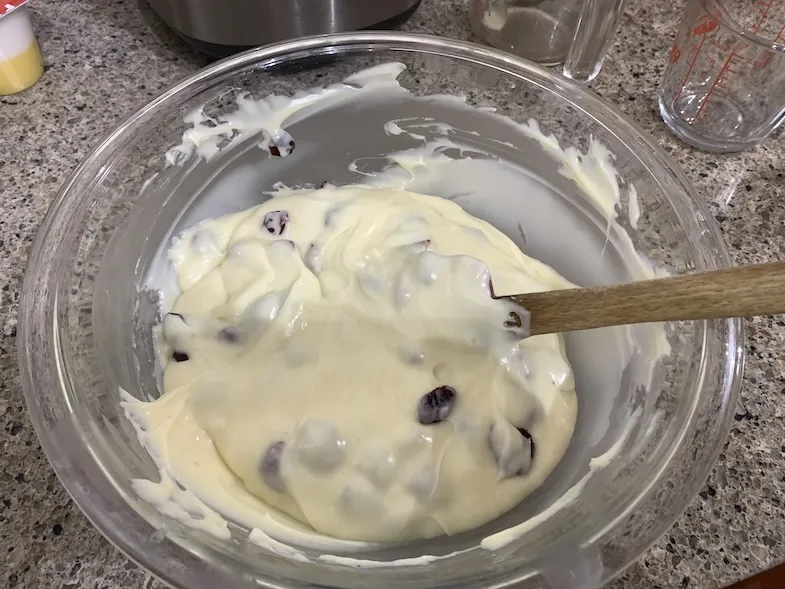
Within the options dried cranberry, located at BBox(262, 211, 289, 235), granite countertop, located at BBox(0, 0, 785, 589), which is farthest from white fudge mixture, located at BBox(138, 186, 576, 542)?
granite countertop, located at BBox(0, 0, 785, 589)

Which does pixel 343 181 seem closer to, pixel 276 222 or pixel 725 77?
pixel 276 222

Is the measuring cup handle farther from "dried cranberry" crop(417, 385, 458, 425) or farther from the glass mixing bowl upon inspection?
"dried cranberry" crop(417, 385, 458, 425)

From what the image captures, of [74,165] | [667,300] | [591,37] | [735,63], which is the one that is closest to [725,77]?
[735,63]

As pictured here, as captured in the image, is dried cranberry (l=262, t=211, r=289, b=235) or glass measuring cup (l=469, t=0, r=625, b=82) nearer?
dried cranberry (l=262, t=211, r=289, b=235)

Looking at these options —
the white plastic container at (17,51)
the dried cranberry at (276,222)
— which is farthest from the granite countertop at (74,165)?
the dried cranberry at (276,222)

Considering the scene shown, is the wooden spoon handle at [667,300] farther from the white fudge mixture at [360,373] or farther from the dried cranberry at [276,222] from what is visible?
the dried cranberry at [276,222]

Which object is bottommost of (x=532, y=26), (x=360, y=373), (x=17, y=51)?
(x=360, y=373)
